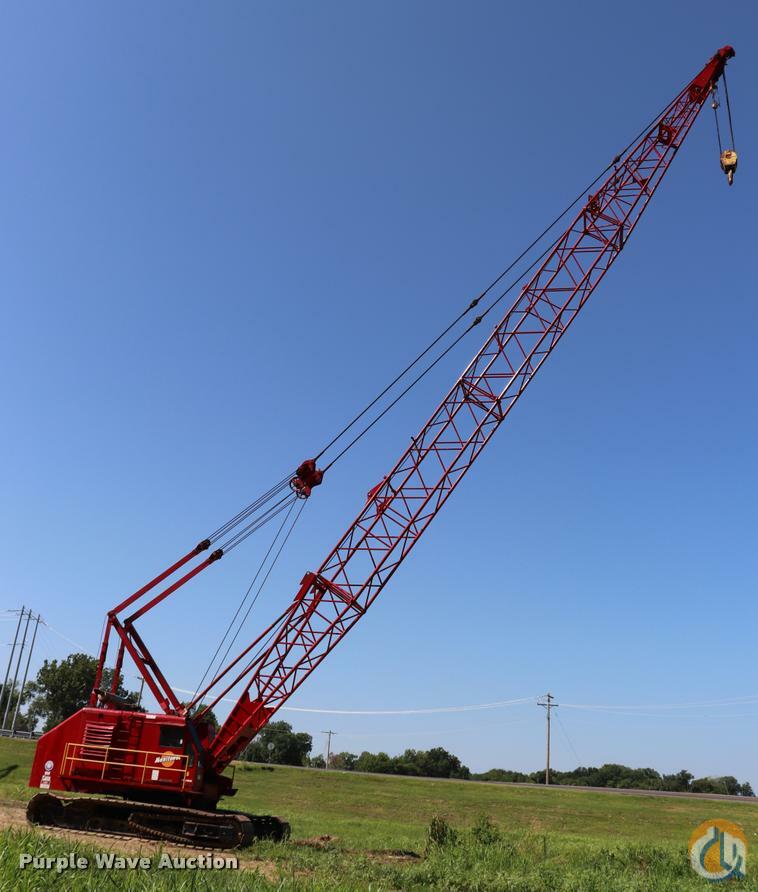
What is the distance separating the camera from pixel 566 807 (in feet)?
144

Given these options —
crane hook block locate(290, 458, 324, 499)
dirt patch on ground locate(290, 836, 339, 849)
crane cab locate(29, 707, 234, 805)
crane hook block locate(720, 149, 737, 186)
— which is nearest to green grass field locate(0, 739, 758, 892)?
dirt patch on ground locate(290, 836, 339, 849)

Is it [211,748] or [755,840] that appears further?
[755,840]

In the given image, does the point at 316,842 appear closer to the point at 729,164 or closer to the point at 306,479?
the point at 306,479

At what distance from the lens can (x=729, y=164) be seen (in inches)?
1029

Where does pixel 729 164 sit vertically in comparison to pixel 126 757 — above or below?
above

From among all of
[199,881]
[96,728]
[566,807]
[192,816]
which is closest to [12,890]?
[199,881]

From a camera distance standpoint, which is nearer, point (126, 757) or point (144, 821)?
point (144, 821)

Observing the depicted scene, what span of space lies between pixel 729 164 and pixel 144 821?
2988 centimetres

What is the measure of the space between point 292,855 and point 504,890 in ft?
19.6

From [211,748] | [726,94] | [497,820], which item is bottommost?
[497,820]

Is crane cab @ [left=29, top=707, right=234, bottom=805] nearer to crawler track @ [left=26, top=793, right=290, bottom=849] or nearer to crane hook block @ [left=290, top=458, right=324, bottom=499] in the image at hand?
crawler track @ [left=26, top=793, right=290, bottom=849]

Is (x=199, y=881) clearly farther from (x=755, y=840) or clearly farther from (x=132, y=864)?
(x=755, y=840)

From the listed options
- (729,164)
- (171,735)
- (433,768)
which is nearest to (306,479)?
(171,735)

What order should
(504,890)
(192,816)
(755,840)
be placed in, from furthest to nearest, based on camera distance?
(755,840)
(192,816)
(504,890)
